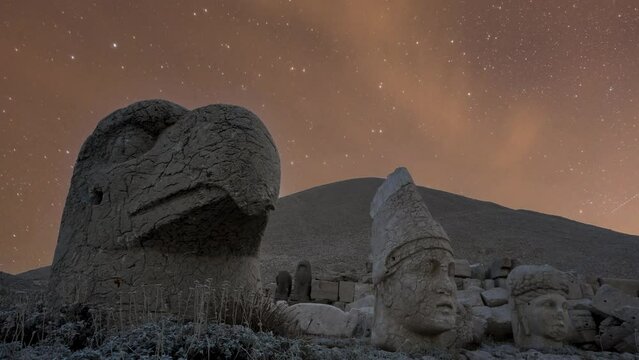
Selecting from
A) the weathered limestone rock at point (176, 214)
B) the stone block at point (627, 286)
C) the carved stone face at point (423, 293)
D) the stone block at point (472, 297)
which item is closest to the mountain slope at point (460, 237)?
the stone block at point (472, 297)

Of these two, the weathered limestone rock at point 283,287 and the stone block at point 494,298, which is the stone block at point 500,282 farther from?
the weathered limestone rock at point 283,287

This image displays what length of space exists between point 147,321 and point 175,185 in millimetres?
920

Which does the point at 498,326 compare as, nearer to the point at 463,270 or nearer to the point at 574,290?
the point at 463,270

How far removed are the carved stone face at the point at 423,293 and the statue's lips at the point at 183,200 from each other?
9.75 ft

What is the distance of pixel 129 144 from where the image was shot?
384 centimetres

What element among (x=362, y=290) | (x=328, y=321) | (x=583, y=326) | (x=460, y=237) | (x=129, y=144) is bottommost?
(x=328, y=321)

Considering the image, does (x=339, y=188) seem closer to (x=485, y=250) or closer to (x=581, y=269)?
(x=485, y=250)

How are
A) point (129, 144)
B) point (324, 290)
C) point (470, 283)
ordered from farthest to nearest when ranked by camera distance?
point (324, 290) → point (470, 283) → point (129, 144)

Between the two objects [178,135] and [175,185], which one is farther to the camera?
[178,135]

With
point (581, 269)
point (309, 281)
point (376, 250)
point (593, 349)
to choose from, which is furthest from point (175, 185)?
point (581, 269)

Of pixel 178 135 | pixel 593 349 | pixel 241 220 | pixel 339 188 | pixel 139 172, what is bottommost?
pixel 593 349

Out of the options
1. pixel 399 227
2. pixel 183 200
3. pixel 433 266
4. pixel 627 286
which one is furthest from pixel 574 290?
pixel 183 200

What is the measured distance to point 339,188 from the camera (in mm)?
57344

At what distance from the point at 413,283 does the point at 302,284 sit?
8.93m
